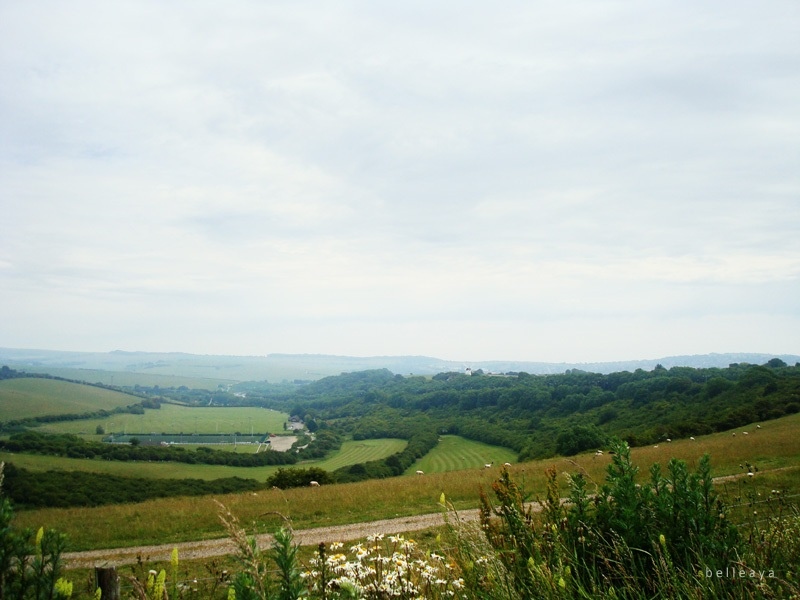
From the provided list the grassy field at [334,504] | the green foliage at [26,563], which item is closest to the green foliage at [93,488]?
the grassy field at [334,504]

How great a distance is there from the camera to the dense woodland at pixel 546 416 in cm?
4819

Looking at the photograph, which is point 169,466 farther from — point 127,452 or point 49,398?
point 49,398

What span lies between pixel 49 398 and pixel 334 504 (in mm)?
138702

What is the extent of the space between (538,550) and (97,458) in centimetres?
8131

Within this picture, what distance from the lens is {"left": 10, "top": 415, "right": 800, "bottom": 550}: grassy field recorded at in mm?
15570

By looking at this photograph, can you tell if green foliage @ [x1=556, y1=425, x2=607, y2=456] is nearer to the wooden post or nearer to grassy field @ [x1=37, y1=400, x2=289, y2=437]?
the wooden post

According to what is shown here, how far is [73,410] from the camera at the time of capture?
397 ft

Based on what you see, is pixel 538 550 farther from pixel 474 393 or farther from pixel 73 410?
pixel 73 410

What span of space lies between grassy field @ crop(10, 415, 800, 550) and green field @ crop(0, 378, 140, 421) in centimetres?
10807

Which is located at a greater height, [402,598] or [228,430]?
[402,598]

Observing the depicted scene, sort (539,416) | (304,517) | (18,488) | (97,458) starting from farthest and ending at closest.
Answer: (539,416)
(97,458)
(18,488)
(304,517)

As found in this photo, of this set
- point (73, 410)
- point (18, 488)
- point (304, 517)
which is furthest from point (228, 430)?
point (304, 517)

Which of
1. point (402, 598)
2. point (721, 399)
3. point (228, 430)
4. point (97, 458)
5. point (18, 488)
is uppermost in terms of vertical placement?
point (402, 598)

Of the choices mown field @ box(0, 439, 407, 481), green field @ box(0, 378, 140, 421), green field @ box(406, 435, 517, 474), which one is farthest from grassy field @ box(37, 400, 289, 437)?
green field @ box(406, 435, 517, 474)
